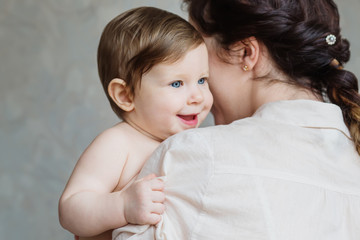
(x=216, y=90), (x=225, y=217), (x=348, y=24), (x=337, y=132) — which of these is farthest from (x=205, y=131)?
(x=348, y=24)

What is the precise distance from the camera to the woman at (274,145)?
105 cm

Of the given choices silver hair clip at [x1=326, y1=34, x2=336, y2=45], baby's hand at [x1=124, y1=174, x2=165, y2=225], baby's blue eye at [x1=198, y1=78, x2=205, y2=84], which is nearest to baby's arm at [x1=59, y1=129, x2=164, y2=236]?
baby's hand at [x1=124, y1=174, x2=165, y2=225]

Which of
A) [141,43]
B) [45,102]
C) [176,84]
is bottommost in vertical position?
[45,102]

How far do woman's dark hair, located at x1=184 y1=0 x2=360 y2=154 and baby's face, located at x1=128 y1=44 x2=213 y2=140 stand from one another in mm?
137

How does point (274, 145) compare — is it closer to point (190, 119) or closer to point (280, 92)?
point (280, 92)

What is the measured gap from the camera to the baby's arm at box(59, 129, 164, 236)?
1.10 meters

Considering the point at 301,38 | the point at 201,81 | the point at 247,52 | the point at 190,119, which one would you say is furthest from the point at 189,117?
the point at 301,38

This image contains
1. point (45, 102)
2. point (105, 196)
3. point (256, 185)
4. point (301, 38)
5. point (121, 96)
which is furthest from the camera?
point (45, 102)

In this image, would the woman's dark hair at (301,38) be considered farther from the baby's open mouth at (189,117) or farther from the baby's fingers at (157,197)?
the baby's fingers at (157,197)

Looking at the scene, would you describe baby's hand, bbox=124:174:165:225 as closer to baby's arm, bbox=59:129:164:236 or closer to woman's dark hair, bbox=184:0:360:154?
baby's arm, bbox=59:129:164:236

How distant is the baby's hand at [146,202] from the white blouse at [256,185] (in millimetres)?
18

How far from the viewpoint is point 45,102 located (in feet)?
8.30

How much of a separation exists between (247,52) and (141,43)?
295 millimetres

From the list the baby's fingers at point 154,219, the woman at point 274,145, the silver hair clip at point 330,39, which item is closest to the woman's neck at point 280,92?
the woman at point 274,145
